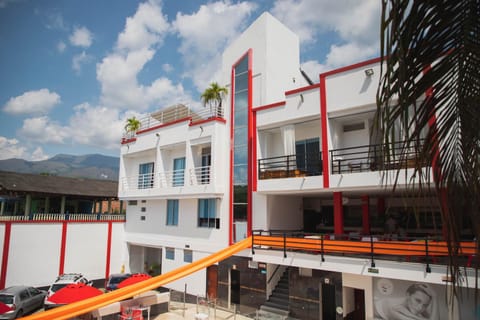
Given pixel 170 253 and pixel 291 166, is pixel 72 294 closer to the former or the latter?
pixel 170 253

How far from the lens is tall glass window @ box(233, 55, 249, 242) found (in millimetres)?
16641

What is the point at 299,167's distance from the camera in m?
15.7

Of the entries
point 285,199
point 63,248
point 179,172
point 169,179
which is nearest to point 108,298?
point 285,199

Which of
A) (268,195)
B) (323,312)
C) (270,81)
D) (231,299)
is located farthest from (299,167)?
(231,299)

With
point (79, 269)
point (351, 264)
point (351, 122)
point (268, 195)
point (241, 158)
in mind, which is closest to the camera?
point (351, 264)

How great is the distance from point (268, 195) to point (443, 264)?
781 centimetres

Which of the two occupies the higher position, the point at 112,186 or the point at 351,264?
the point at 112,186

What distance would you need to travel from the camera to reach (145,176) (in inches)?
922

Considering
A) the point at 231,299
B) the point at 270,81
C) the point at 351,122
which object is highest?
the point at 270,81

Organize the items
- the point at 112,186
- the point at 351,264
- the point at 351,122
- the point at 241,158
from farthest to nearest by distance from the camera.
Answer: the point at 112,186, the point at 241,158, the point at 351,122, the point at 351,264

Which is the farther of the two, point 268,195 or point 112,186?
point 112,186

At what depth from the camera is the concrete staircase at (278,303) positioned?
46.4ft

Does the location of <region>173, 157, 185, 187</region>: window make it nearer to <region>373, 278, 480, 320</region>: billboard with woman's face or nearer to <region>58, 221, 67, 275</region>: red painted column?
<region>58, 221, 67, 275</region>: red painted column

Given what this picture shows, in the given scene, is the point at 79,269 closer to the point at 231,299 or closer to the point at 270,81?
the point at 231,299
